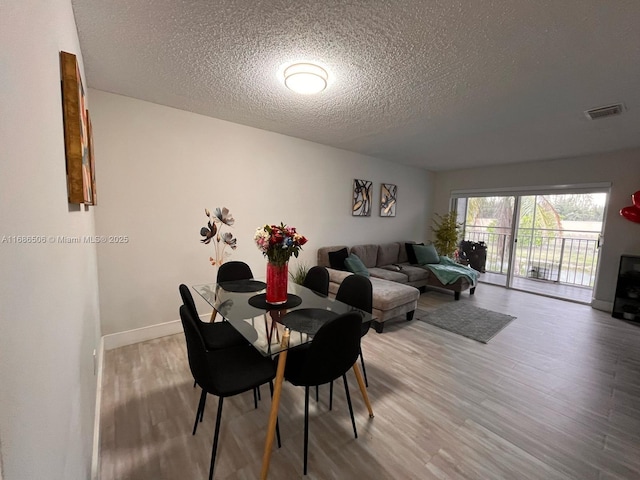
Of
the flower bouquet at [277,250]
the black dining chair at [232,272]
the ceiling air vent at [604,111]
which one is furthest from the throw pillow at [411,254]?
the flower bouquet at [277,250]

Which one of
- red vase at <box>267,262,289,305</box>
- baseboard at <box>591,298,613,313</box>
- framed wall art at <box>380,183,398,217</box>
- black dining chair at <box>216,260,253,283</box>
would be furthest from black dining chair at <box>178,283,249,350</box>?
baseboard at <box>591,298,613,313</box>

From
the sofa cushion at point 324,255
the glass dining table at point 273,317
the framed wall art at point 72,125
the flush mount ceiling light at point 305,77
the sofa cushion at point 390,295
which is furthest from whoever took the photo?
the sofa cushion at point 324,255

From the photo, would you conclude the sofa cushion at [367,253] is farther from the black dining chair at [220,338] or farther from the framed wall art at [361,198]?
the black dining chair at [220,338]

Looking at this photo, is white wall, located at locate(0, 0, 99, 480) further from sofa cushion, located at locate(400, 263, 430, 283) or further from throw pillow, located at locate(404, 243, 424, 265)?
throw pillow, located at locate(404, 243, 424, 265)

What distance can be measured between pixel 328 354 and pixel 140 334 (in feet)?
8.04

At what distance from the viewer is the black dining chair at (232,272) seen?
270 centimetres

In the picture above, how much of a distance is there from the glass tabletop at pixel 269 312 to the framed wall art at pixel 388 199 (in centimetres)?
332

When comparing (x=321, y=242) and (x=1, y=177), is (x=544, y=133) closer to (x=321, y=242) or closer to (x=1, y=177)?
(x=321, y=242)

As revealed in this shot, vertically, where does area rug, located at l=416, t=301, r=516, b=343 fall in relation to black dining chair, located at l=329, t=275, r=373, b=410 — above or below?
below

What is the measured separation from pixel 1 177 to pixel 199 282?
9.80 feet

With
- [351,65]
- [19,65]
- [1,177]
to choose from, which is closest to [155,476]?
[1,177]

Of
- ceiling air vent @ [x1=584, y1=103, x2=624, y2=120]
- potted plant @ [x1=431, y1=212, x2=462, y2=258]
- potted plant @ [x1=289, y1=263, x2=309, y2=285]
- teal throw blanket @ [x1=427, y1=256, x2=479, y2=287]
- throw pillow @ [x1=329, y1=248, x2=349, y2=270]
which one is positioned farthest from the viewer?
potted plant @ [x1=431, y1=212, x2=462, y2=258]

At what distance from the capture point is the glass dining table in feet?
4.88

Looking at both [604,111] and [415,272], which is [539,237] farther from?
[604,111]
